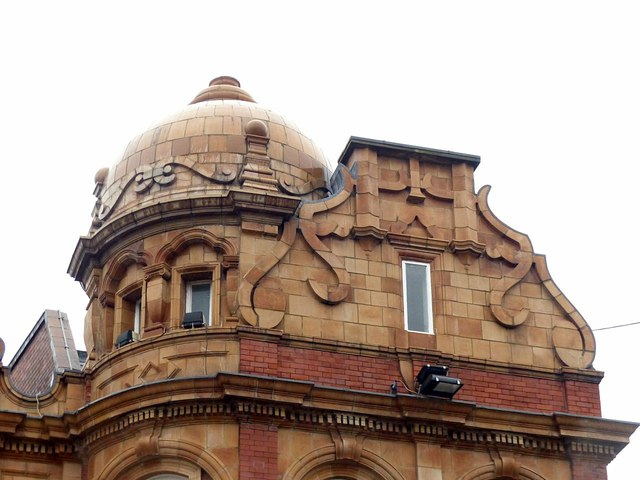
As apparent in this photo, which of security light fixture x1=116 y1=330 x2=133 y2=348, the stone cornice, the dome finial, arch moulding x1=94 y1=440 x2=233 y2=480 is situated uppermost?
the dome finial

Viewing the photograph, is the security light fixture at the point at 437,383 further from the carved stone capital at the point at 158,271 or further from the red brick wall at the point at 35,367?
the red brick wall at the point at 35,367

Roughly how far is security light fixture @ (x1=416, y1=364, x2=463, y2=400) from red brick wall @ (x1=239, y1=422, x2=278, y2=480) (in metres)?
3.52

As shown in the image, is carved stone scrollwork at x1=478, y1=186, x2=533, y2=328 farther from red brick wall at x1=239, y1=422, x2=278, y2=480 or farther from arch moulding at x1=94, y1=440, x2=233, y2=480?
arch moulding at x1=94, y1=440, x2=233, y2=480

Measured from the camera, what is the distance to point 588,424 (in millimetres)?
40656

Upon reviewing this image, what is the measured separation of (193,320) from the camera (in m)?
40.6

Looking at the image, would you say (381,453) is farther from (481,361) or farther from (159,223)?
(159,223)

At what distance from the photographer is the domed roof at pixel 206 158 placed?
42594mm

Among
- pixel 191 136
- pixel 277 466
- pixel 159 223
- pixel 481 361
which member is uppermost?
pixel 191 136

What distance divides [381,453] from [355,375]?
6.07ft

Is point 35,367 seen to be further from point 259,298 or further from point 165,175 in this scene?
point 259,298

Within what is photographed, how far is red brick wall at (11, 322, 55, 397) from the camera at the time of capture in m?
45.8

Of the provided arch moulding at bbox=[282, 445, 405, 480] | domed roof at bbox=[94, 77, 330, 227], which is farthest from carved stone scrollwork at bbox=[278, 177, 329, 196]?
arch moulding at bbox=[282, 445, 405, 480]

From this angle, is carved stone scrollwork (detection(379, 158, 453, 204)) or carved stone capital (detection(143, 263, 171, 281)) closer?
carved stone capital (detection(143, 263, 171, 281))

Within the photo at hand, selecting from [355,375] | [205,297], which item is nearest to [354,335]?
[355,375]
